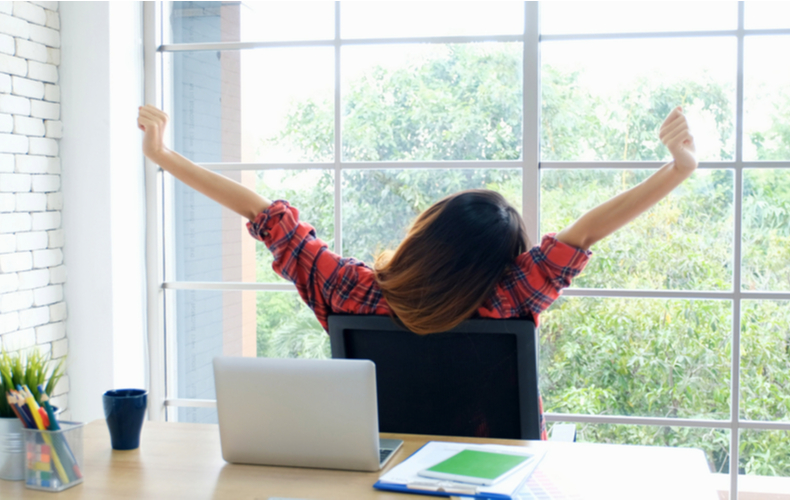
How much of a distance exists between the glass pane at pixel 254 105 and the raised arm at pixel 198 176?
34.2 inches

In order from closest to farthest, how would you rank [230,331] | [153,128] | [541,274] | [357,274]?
[541,274] → [357,274] → [153,128] → [230,331]

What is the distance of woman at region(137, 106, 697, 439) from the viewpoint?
148 centimetres

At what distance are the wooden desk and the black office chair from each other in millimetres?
107

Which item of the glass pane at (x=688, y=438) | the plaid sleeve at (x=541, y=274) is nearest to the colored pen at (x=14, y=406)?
the plaid sleeve at (x=541, y=274)

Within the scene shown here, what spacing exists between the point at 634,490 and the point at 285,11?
7.08ft

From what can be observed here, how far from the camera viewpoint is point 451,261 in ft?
4.93

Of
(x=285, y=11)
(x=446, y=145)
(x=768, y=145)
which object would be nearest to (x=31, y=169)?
(x=285, y=11)

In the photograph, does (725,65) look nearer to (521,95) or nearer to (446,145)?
(521,95)

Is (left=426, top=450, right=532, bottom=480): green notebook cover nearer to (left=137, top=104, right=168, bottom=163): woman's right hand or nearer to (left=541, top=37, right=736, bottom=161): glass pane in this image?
(left=137, top=104, right=168, bottom=163): woman's right hand

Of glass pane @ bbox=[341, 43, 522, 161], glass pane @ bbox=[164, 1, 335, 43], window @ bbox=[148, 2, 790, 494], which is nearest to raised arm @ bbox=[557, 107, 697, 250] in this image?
window @ bbox=[148, 2, 790, 494]

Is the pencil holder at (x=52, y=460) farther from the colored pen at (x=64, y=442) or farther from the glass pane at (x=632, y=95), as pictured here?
the glass pane at (x=632, y=95)

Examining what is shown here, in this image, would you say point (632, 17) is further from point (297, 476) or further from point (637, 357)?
point (297, 476)

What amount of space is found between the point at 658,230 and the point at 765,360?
55 centimetres

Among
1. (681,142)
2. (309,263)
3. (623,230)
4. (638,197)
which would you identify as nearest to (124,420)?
(309,263)
